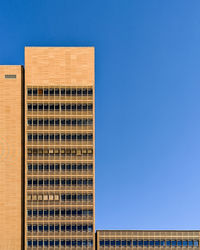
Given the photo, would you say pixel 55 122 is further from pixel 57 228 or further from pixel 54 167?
pixel 57 228

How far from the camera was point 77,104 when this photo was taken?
337 ft

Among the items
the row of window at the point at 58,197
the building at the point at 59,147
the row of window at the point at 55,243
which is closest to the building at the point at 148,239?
the building at the point at 59,147

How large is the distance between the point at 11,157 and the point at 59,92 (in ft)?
74.6

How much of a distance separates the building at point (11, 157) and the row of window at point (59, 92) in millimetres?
3892

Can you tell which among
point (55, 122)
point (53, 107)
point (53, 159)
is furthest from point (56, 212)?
point (53, 107)

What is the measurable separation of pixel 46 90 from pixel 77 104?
382 inches

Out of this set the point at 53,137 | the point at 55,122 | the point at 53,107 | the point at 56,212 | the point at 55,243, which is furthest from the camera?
the point at 53,107

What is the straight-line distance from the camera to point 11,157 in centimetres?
10125

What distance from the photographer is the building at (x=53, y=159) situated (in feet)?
329

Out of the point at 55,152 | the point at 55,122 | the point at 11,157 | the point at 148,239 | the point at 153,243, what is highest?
the point at 55,122

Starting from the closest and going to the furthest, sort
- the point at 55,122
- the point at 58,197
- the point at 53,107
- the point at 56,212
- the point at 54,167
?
1. the point at 56,212
2. the point at 58,197
3. the point at 54,167
4. the point at 55,122
5. the point at 53,107

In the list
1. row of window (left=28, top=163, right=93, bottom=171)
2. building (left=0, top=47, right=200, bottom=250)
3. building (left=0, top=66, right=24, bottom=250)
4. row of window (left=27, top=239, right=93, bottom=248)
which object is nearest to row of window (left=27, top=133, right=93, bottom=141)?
building (left=0, top=47, right=200, bottom=250)

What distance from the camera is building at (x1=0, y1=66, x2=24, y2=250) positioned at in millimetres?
99562

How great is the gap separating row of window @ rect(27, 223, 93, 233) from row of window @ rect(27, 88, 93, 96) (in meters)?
36.7
